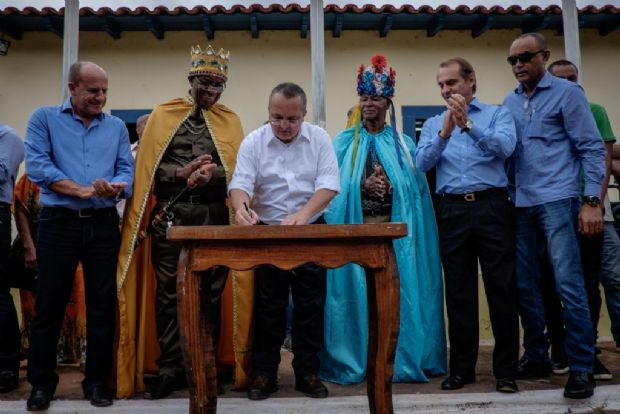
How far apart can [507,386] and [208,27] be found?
670cm

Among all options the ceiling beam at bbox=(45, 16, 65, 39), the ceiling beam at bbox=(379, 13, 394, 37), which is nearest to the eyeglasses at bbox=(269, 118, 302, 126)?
the ceiling beam at bbox=(379, 13, 394, 37)

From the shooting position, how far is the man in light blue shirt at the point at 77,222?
139 inches

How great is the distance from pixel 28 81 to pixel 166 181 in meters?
6.00

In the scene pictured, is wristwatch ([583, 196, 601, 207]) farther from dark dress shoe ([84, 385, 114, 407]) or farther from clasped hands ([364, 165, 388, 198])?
dark dress shoe ([84, 385, 114, 407])

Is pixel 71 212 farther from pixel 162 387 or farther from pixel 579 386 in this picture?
pixel 579 386

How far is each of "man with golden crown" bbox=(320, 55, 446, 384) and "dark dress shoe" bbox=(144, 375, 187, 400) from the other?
987 millimetres

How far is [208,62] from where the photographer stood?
393 cm

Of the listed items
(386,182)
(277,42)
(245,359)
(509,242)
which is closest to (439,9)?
(277,42)

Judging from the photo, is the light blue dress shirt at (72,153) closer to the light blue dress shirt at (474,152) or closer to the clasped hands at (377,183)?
the clasped hands at (377,183)

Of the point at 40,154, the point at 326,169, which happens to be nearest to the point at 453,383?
the point at 326,169

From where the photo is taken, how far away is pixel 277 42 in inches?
353

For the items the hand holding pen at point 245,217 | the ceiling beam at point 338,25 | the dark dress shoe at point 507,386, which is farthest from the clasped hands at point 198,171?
the ceiling beam at point 338,25

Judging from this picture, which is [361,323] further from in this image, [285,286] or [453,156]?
[453,156]

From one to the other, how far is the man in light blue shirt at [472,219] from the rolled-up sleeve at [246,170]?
43.4 inches
